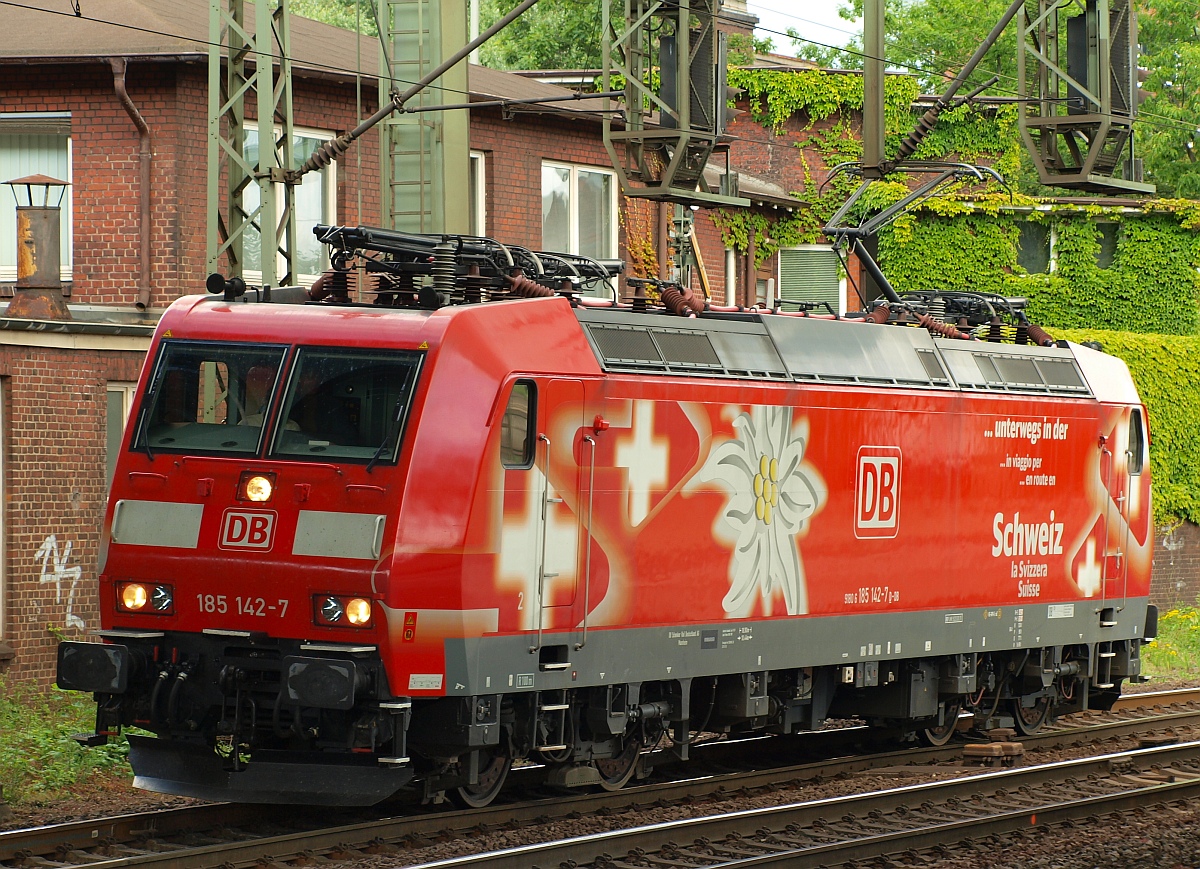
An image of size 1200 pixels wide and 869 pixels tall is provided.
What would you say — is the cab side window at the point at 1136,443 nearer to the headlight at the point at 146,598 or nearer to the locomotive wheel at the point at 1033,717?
the locomotive wheel at the point at 1033,717

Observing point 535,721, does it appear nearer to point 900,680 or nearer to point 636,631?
point 636,631

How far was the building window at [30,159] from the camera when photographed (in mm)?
18594

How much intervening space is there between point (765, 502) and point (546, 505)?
7.79ft

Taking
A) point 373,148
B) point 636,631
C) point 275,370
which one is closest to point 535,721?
point 636,631

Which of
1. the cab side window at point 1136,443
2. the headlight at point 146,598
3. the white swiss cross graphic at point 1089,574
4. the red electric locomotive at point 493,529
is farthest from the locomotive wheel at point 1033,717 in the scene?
the headlight at point 146,598

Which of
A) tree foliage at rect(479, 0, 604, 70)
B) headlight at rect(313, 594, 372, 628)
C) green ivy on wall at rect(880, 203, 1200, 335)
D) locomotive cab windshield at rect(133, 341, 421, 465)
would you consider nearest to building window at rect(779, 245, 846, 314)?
green ivy on wall at rect(880, 203, 1200, 335)

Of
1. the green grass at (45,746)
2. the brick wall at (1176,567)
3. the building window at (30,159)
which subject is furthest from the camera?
the brick wall at (1176,567)

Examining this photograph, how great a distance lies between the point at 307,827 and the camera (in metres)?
10.7

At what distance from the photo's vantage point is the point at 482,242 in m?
11.5

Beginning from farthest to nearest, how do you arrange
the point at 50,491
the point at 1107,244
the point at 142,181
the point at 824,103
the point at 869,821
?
the point at 1107,244 < the point at 824,103 < the point at 142,181 < the point at 50,491 < the point at 869,821

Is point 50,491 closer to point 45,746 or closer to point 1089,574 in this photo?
point 45,746

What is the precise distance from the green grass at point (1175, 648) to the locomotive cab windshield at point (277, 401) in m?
14.3

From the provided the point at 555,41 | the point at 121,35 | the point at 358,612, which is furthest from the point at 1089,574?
the point at 555,41

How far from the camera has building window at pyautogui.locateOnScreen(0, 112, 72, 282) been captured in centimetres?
1859
